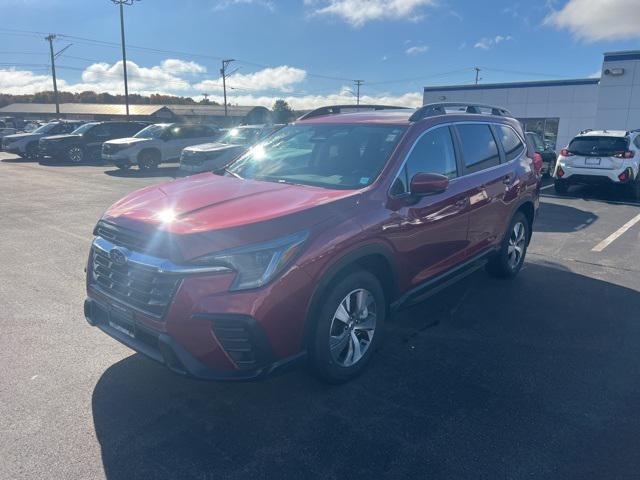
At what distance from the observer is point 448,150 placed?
14.1 ft

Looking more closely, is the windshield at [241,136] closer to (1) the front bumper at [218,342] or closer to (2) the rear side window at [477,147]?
(2) the rear side window at [477,147]

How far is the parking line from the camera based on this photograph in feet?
23.9

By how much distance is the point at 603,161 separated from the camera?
460 inches

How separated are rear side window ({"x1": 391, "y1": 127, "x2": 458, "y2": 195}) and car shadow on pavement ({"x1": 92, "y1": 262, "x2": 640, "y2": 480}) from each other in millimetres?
1413

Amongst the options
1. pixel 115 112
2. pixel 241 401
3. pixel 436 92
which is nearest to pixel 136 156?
pixel 241 401

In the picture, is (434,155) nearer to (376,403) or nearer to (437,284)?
(437,284)

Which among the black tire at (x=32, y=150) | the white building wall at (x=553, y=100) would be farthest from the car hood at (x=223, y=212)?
the white building wall at (x=553, y=100)

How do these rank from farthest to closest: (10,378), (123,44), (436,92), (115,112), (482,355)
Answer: (115,112)
(123,44)
(436,92)
(482,355)
(10,378)

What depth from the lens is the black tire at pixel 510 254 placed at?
5.50 metres

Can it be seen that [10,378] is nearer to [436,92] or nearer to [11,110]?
[436,92]

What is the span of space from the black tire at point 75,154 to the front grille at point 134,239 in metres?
19.4

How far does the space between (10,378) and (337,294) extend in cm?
245

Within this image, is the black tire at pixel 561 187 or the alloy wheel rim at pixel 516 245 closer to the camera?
the alloy wheel rim at pixel 516 245

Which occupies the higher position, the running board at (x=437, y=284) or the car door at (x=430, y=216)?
the car door at (x=430, y=216)
